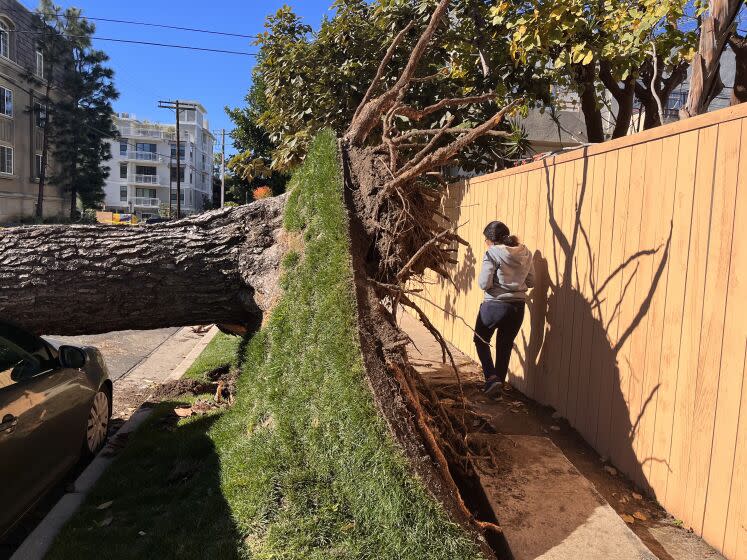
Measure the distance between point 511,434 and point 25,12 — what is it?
48.3 meters

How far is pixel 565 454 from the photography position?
14.2 feet

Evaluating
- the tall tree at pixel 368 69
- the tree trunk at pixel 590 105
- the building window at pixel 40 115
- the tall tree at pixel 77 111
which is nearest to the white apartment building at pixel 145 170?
the tall tree at pixel 77 111

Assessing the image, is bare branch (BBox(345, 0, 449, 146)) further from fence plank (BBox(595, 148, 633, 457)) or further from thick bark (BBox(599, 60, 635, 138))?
thick bark (BBox(599, 60, 635, 138))

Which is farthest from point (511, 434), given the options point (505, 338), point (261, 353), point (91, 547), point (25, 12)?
point (25, 12)

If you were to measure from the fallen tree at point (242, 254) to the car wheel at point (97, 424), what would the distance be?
0.68m

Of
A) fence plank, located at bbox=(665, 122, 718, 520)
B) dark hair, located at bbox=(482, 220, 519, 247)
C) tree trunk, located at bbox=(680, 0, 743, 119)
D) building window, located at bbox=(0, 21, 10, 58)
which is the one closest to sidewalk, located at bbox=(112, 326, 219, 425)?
dark hair, located at bbox=(482, 220, 519, 247)

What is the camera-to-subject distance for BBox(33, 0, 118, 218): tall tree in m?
44.3

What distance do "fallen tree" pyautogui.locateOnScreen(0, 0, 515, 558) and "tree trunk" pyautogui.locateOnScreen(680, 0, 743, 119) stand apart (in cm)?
196

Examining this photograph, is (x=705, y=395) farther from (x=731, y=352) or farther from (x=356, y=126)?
(x=356, y=126)

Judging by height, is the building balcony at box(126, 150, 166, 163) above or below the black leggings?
above

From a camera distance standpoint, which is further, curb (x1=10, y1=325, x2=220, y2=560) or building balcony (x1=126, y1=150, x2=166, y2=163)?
building balcony (x1=126, y1=150, x2=166, y2=163)

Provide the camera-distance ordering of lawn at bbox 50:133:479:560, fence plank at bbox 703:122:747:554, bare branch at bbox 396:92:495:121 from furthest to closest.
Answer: bare branch at bbox 396:92:495:121 < fence plank at bbox 703:122:747:554 < lawn at bbox 50:133:479:560

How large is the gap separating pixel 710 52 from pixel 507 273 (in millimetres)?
2861

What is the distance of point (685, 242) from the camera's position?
11.1 ft
